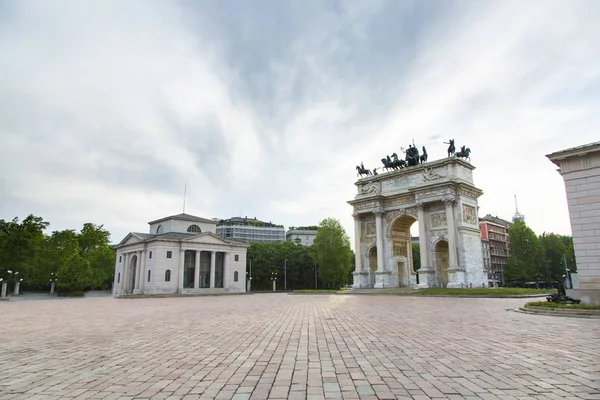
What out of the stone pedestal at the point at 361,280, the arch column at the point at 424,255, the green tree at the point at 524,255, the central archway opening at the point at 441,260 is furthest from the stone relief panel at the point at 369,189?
the green tree at the point at 524,255

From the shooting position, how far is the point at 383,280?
50469mm

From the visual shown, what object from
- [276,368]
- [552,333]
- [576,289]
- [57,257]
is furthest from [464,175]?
[57,257]

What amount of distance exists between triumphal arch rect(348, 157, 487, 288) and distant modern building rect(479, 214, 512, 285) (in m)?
58.4

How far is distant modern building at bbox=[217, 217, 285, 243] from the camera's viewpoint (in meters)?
136

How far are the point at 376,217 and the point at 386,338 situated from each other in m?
43.7

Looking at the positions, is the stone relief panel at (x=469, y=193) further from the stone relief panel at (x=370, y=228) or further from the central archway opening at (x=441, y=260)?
the stone relief panel at (x=370, y=228)

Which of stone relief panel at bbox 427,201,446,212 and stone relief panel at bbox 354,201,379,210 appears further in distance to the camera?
stone relief panel at bbox 354,201,379,210

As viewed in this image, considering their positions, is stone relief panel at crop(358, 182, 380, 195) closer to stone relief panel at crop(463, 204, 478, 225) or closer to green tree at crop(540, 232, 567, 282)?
stone relief panel at crop(463, 204, 478, 225)

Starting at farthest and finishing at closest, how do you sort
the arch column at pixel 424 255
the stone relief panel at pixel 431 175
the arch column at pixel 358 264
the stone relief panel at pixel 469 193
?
the arch column at pixel 358 264 < the stone relief panel at pixel 431 175 < the stone relief panel at pixel 469 193 < the arch column at pixel 424 255

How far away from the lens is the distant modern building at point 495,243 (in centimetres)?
10344

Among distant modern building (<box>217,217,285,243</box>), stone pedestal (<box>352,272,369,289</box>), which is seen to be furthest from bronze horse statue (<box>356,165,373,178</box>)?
distant modern building (<box>217,217,285,243</box>)

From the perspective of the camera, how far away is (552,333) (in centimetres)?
1120

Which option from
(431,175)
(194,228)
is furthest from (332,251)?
(194,228)

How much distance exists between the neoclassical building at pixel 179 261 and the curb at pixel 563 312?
49302mm
